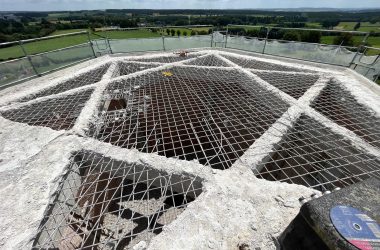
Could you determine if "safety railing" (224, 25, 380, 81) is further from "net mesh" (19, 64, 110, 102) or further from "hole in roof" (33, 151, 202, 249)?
"hole in roof" (33, 151, 202, 249)

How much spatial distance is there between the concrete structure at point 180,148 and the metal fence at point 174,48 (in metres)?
0.36

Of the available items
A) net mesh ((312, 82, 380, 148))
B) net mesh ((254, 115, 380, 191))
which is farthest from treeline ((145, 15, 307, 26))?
net mesh ((254, 115, 380, 191))

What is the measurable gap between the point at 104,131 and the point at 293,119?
3.73m

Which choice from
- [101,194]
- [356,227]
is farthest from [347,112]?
[101,194]

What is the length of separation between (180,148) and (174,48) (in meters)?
6.80

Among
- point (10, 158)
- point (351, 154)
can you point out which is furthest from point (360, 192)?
point (10, 158)

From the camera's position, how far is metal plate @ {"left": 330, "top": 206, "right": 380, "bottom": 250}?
1.17 m

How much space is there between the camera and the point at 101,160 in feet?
9.77

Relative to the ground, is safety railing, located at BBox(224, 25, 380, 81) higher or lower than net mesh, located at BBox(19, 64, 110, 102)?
higher

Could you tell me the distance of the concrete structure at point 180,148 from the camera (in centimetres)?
209

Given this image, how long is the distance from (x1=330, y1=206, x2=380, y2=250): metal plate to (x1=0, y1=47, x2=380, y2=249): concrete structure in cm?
74

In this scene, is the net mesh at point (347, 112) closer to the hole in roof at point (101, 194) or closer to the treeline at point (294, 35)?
the hole in roof at point (101, 194)

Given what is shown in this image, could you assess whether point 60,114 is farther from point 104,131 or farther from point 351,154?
point 351,154

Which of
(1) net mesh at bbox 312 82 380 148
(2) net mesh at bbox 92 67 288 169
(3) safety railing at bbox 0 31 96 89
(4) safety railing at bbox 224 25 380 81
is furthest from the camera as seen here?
(4) safety railing at bbox 224 25 380 81
